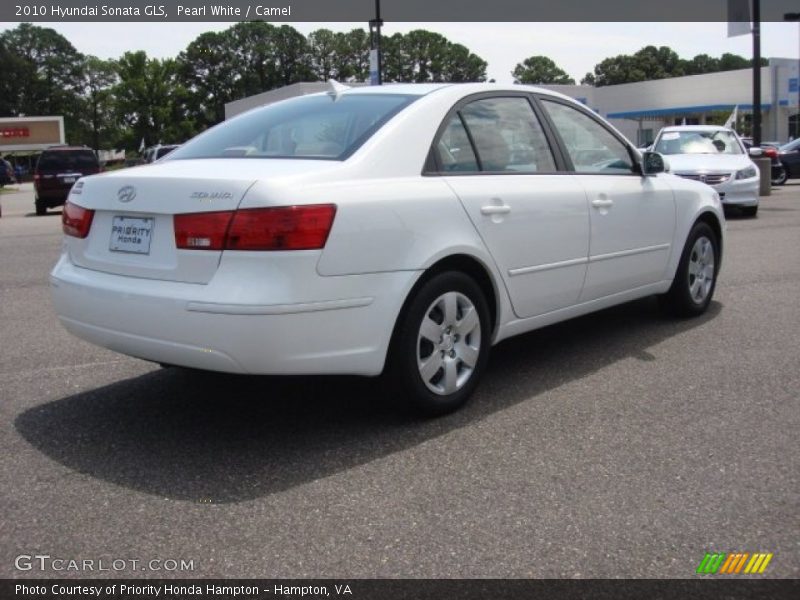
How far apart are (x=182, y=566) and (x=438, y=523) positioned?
900 millimetres

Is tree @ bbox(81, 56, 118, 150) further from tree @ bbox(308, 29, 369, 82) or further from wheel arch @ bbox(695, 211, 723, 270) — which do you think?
wheel arch @ bbox(695, 211, 723, 270)

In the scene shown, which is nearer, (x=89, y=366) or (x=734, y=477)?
(x=734, y=477)

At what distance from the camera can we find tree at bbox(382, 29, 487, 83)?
98.9 metres

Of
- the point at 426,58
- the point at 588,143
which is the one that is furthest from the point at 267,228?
the point at 426,58

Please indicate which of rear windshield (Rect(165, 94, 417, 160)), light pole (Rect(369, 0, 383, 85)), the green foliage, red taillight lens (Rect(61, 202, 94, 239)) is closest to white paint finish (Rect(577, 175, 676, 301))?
A: rear windshield (Rect(165, 94, 417, 160))

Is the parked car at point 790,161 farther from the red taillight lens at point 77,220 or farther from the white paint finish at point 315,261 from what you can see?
the red taillight lens at point 77,220

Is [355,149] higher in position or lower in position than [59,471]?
higher

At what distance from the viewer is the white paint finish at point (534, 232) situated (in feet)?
14.1

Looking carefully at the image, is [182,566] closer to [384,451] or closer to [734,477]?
[384,451]

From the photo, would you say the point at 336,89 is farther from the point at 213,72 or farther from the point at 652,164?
the point at 213,72

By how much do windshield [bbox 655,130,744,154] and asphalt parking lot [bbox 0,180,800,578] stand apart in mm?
10875

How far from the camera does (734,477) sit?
3416 mm
